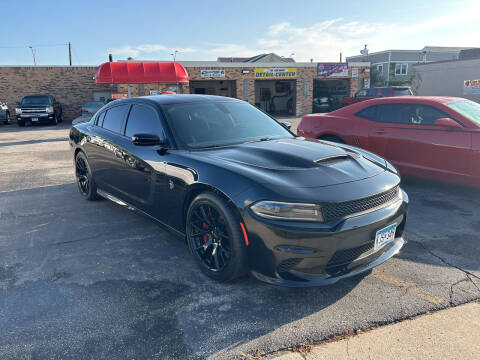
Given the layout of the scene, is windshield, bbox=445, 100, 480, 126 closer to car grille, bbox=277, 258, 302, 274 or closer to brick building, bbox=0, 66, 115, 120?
car grille, bbox=277, 258, 302, 274

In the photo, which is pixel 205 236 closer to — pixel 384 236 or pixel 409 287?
pixel 384 236

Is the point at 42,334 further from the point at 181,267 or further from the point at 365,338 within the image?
the point at 365,338

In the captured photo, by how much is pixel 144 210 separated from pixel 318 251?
2199mm

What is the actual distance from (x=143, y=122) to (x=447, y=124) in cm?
427

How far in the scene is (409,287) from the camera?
3199mm

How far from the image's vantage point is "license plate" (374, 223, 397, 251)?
9.74ft

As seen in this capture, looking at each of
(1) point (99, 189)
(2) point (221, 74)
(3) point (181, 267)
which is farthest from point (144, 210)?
(2) point (221, 74)

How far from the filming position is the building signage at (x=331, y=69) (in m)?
29.8

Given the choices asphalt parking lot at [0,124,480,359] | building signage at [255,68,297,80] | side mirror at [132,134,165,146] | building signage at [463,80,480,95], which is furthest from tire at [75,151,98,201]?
building signage at [255,68,297,80]

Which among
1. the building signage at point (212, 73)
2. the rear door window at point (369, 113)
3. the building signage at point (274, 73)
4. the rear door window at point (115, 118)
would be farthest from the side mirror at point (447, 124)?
the building signage at point (274, 73)

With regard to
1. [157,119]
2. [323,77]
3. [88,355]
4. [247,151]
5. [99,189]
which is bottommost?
[88,355]

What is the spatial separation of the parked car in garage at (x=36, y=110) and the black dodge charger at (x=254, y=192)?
67.6 feet

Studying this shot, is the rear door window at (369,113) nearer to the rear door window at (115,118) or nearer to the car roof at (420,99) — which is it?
the car roof at (420,99)

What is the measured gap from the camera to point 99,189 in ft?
17.8
